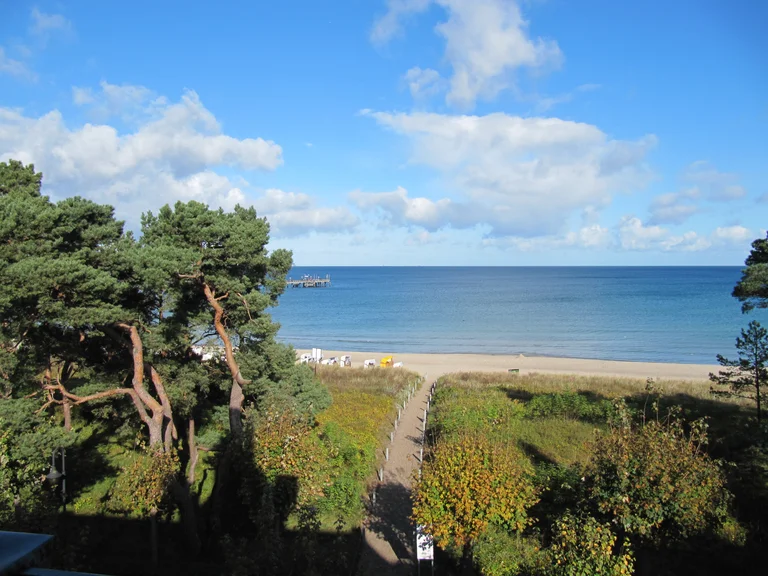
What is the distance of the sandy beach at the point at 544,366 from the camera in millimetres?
37875

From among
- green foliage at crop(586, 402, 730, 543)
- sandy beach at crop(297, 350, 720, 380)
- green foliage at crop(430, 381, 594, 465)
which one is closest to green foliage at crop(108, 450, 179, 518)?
green foliage at crop(430, 381, 594, 465)

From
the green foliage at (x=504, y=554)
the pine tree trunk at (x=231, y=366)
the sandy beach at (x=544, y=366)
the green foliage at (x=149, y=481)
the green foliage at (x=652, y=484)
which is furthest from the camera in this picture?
the sandy beach at (x=544, y=366)

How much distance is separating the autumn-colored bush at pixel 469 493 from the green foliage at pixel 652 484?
152 centimetres

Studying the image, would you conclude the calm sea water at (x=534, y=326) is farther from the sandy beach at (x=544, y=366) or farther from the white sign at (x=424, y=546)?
the white sign at (x=424, y=546)

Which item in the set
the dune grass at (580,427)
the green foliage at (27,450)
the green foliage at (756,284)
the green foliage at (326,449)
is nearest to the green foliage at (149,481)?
the green foliage at (27,450)

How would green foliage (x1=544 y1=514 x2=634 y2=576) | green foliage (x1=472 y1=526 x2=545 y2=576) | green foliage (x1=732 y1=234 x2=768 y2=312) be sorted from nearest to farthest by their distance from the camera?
green foliage (x1=544 y1=514 x2=634 y2=576), green foliage (x1=472 y1=526 x2=545 y2=576), green foliage (x1=732 y1=234 x2=768 y2=312)

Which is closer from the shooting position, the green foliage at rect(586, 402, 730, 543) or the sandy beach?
the green foliage at rect(586, 402, 730, 543)

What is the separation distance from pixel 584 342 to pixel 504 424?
1492 inches

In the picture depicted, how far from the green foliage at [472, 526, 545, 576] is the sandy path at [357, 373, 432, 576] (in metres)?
2.12

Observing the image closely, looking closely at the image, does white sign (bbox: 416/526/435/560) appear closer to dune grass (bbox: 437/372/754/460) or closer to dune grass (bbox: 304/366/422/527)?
dune grass (bbox: 304/366/422/527)

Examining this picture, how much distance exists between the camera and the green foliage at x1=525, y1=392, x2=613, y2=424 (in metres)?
21.7

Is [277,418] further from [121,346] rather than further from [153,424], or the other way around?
[121,346]

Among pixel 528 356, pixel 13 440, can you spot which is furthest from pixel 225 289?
pixel 528 356

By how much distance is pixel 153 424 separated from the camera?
12398 millimetres
